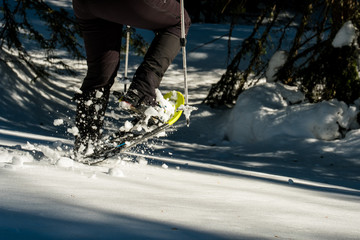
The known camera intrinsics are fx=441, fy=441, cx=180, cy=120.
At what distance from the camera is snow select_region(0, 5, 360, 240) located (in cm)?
128

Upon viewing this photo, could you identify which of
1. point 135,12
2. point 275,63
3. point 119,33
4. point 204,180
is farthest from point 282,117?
point 135,12

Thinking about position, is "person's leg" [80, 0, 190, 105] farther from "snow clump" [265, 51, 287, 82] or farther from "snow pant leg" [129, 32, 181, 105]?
"snow clump" [265, 51, 287, 82]

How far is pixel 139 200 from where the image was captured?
65.1 inches

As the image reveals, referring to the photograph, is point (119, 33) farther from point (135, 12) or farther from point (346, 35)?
point (346, 35)

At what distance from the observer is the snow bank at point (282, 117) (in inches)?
209

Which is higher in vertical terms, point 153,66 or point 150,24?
point 150,24

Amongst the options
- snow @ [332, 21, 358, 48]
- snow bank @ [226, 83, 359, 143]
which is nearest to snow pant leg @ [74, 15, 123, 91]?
snow bank @ [226, 83, 359, 143]

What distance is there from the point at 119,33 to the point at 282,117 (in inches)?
134

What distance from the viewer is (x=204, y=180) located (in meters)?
2.69

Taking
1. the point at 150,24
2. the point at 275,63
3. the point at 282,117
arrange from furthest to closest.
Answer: the point at 275,63 → the point at 282,117 → the point at 150,24

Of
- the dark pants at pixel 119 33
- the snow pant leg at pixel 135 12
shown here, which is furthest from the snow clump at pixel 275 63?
the snow pant leg at pixel 135 12

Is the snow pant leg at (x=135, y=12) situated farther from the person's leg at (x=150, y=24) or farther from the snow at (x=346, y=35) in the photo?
the snow at (x=346, y=35)

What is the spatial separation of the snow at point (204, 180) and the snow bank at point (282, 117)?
0.01m

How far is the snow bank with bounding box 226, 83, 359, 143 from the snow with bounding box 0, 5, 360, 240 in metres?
0.01
